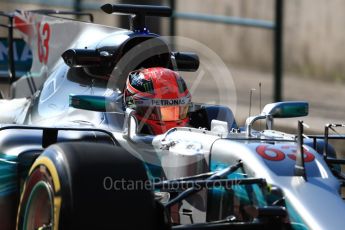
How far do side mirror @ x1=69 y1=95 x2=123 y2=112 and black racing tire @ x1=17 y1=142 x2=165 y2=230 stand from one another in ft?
3.88

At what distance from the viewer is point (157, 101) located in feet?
21.0

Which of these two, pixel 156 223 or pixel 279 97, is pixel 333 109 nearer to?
pixel 279 97

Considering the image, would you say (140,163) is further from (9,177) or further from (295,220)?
(9,177)

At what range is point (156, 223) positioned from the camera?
4902 mm

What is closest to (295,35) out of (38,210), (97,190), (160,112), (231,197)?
(160,112)

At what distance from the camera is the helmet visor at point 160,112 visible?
21.0 ft

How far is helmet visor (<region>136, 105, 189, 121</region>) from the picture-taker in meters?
6.41

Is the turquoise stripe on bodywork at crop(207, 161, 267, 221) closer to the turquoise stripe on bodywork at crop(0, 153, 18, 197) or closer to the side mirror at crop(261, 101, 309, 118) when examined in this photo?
the side mirror at crop(261, 101, 309, 118)

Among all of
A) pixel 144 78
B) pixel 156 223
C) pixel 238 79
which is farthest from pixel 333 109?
pixel 156 223

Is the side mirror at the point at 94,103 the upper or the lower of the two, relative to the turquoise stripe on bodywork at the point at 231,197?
upper

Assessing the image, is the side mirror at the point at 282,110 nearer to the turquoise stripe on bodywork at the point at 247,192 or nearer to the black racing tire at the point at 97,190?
the turquoise stripe on bodywork at the point at 247,192

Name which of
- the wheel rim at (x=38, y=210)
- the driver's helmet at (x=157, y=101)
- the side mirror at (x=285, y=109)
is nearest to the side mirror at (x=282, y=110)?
the side mirror at (x=285, y=109)

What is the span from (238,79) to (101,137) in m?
8.98

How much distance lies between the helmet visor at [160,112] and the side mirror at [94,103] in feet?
0.79
